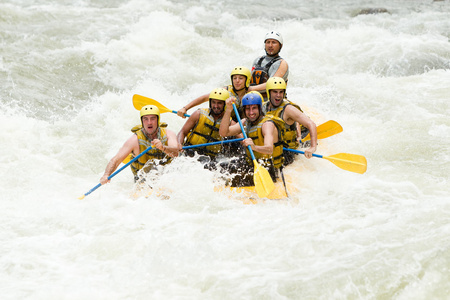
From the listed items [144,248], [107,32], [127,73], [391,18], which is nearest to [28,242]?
[144,248]

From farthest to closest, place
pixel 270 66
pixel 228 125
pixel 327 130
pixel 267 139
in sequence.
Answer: pixel 270 66 → pixel 327 130 → pixel 228 125 → pixel 267 139

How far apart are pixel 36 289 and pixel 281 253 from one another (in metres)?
1.76

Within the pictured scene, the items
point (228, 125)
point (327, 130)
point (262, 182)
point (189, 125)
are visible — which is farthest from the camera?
point (327, 130)

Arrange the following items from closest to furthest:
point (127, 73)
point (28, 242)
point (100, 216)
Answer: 1. point (28, 242)
2. point (100, 216)
3. point (127, 73)

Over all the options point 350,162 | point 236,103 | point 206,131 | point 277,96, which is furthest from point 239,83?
point 350,162

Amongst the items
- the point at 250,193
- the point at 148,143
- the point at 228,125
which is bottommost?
the point at 250,193

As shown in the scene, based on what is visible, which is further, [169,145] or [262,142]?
[169,145]

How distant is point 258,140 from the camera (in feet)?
16.3

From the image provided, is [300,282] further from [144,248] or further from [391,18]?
[391,18]

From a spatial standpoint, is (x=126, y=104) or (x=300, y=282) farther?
(x=126, y=104)

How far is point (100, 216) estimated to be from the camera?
4.73 m

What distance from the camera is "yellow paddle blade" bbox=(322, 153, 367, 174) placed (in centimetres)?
506

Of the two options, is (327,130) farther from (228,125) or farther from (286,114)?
(228,125)

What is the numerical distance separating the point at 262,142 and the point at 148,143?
3.67 ft
